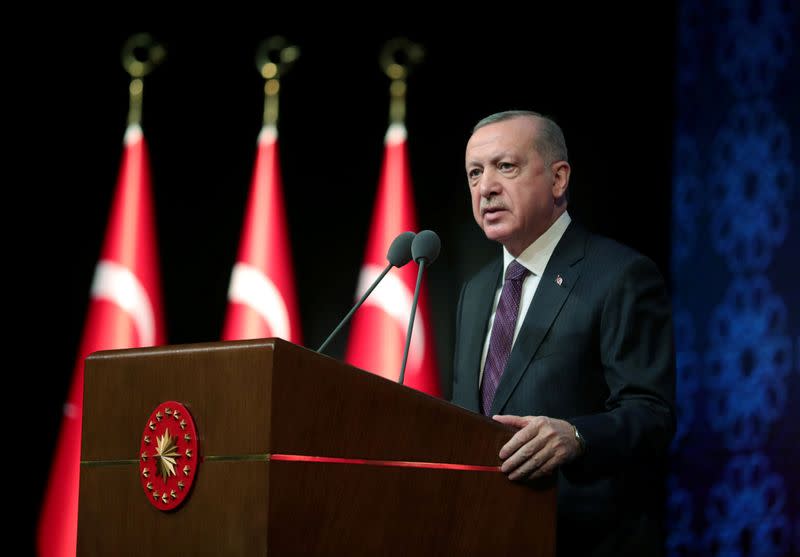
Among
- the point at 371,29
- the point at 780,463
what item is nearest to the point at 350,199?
the point at 371,29

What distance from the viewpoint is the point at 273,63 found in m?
4.32

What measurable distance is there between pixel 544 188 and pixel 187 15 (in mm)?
2538

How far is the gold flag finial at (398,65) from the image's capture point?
13.8 ft

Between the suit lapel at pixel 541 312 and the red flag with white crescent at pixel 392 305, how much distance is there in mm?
1777

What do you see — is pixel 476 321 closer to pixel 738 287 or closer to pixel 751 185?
pixel 738 287

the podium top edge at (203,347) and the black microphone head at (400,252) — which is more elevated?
the black microphone head at (400,252)

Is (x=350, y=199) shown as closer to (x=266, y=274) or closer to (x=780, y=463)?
(x=266, y=274)

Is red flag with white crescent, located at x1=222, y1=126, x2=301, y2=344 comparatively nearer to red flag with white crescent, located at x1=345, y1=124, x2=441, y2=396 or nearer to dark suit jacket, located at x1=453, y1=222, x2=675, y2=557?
red flag with white crescent, located at x1=345, y1=124, x2=441, y2=396

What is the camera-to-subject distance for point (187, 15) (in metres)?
4.34

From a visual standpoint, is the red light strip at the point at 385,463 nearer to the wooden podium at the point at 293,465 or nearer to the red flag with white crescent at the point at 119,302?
the wooden podium at the point at 293,465

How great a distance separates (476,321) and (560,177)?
0.38 m

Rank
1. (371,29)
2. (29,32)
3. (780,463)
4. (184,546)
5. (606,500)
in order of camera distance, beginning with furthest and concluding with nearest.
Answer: (371,29)
(29,32)
(780,463)
(606,500)
(184,546)

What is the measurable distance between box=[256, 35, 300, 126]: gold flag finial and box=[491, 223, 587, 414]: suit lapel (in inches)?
92.3

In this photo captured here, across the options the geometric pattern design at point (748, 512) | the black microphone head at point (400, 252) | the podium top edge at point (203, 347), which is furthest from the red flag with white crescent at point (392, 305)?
the podium top edge at point (203, 347)
